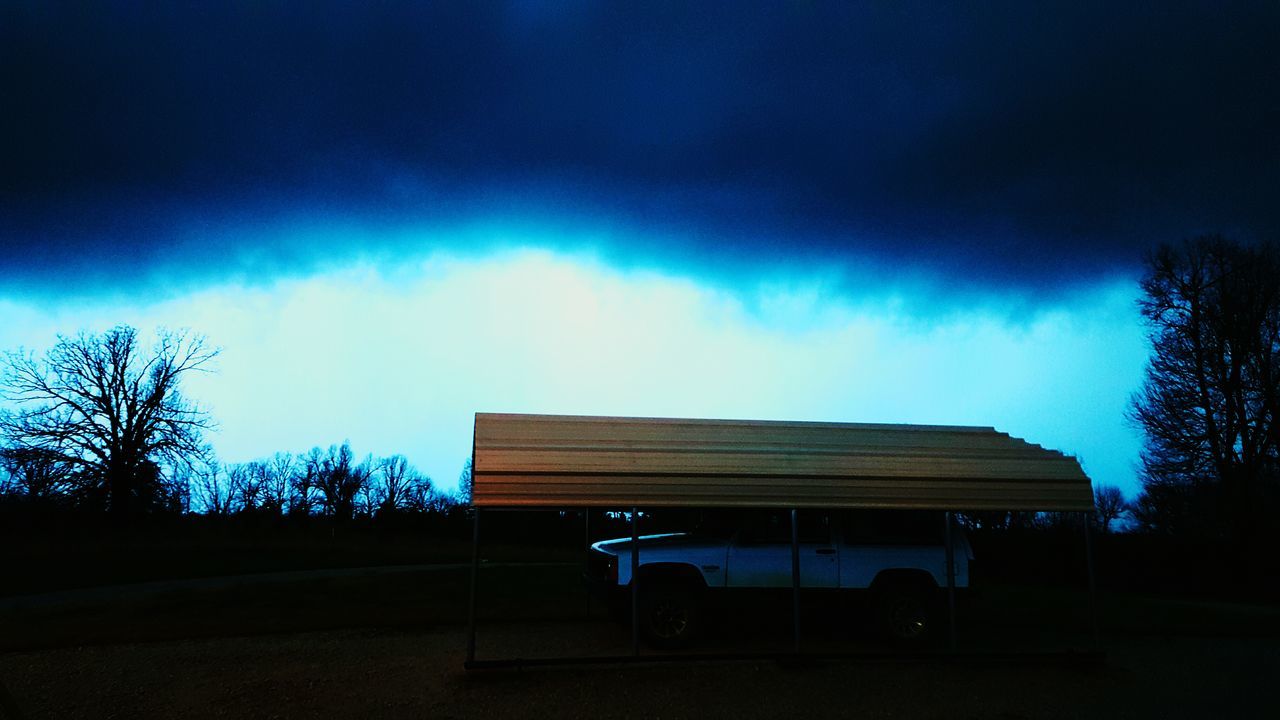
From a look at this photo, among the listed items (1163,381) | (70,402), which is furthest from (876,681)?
(70,402)

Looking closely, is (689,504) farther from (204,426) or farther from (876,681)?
(204,426)

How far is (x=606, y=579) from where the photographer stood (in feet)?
34.5

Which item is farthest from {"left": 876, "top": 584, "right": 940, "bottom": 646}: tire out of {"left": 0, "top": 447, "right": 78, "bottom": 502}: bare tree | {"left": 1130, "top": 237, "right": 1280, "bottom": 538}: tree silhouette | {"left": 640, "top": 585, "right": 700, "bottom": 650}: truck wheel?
{"left": 0, "top": 447, "right": 78, "bottom": 502}: bare tree

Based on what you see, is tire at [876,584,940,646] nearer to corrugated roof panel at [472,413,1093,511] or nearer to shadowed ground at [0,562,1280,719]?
shadowed ground at [0,562,1280,719]

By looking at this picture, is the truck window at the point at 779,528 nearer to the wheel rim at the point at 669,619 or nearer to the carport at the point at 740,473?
the carport at the point at 740,473

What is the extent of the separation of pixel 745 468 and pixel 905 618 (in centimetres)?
307

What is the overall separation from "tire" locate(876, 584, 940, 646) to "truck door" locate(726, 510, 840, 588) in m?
0.71

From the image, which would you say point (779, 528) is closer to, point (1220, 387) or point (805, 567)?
point (805, 567)

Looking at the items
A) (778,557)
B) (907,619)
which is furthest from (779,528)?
(907,619)

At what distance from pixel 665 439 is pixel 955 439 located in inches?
152

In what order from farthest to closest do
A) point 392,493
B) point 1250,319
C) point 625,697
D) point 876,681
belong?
point 392,493, point 1250,319, point 876,681, point 625,697

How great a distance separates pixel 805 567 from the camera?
10266mm

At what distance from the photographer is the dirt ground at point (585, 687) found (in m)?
7.68

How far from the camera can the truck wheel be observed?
10.0m
